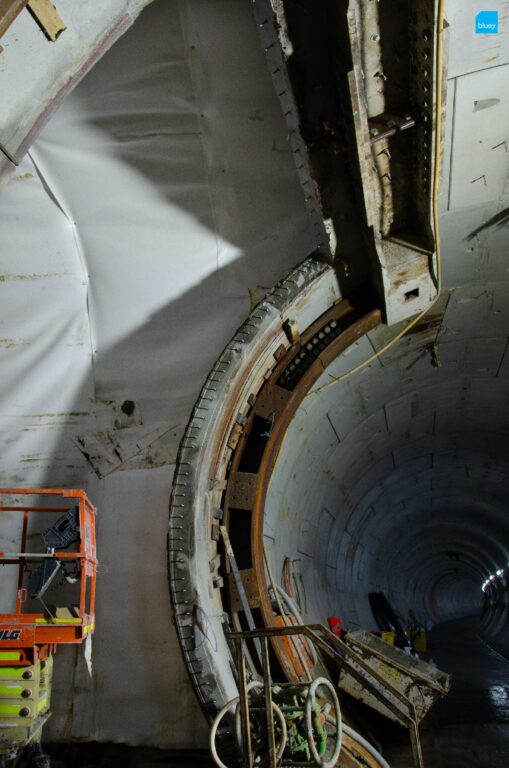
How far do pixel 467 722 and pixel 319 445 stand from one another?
3.50 metres

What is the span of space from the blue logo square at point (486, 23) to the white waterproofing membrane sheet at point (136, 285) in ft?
4.82

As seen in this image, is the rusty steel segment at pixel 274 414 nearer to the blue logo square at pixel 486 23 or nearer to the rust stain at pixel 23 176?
the blue logo square at pixel 486 23

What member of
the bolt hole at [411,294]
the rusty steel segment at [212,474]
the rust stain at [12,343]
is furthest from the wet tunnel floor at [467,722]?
the rust stain at [12,343]

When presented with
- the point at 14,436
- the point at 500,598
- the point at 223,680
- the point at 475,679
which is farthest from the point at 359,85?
the point at 500,598

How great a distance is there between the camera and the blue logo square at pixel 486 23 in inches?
136

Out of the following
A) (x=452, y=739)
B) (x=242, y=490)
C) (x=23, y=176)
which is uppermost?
(x=23, y=176)

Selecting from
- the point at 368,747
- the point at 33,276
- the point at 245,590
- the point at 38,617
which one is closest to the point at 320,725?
the point at 368,747

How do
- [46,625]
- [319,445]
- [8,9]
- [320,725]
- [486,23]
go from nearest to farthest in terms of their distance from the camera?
[8,9], [486,23], [320,725], [46,625], [319,445]

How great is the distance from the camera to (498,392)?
7715 millimetres

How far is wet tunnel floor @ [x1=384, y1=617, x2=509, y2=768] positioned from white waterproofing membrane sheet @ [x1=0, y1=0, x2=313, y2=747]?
2594mm

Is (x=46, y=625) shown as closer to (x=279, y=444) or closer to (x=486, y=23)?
(x=279, y=444)

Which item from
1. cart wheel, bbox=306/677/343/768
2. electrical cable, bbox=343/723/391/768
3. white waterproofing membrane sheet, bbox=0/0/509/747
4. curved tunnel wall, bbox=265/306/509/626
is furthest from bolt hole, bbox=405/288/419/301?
electrical cable, bbox=343/723/391/768

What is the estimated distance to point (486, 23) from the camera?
349 cm

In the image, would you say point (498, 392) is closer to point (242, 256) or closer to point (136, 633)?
point (242, 256)
